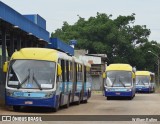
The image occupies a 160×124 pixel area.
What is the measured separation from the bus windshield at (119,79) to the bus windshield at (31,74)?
1845 centimetres

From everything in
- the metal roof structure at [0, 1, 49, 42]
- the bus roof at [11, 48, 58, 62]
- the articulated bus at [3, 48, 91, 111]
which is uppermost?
the metal roof structure at [0, 1, 49, 42]

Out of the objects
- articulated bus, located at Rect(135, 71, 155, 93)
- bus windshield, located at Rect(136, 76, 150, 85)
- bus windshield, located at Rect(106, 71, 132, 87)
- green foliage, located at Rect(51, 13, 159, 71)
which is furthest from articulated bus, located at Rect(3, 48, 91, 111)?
green foliage, located at Rect(51, 13, 159, 71)

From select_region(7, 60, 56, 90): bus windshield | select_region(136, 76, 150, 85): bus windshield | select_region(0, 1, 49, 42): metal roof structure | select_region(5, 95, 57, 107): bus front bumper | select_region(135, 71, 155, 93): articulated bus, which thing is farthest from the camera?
select_region(136, 76, 150, 85): bus windshield

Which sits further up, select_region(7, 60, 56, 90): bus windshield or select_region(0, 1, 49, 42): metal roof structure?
select_region(0, 1, 49, 42): metal roof structure

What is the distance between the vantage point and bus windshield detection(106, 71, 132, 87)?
41.6 meters

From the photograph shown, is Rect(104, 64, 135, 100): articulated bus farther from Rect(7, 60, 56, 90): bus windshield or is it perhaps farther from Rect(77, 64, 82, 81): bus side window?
Rect(7, 60, 56, 90): bus windshield

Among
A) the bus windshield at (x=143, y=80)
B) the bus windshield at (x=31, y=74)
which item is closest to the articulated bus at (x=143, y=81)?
the bus windshield at (x=143, y=80)

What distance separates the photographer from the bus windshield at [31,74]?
75.0ft

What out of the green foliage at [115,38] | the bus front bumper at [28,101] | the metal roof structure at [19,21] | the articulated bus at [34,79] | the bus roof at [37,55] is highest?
the green foliage at [115,38]

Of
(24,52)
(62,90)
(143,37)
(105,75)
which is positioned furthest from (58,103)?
(143,37)

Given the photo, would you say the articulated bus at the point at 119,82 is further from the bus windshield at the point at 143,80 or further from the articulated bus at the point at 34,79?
the bus windshield at the point at 143,80

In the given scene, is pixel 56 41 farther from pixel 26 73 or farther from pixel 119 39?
pixel 119 39

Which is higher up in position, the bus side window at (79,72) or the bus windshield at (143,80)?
the bus windshield at (143,80)

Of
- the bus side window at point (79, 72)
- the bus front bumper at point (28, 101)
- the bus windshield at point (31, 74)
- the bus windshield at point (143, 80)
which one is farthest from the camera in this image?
the bus windshield at point (143, 80)
